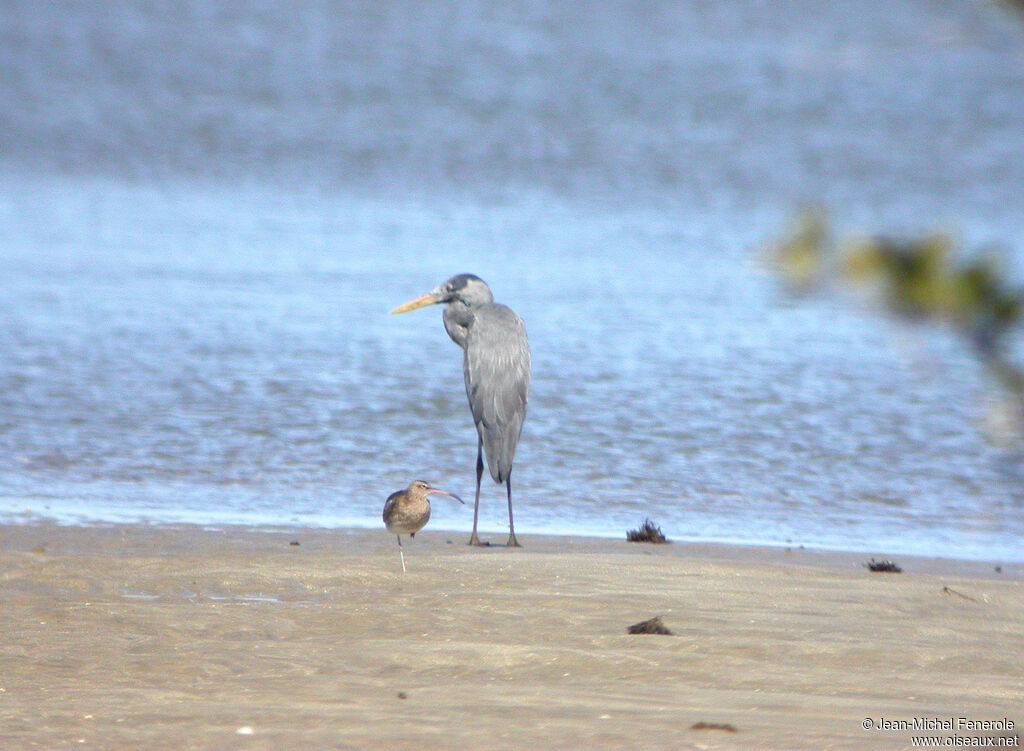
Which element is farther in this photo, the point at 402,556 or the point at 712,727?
the point at 402,556

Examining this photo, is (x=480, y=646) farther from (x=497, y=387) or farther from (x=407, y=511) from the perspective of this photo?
(x=497, y=387)

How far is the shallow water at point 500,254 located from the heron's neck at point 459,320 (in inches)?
44.4

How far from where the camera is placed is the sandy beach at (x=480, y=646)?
510cm

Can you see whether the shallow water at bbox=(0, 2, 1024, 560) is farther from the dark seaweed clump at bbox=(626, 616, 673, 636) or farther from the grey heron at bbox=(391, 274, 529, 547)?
the dark seaweed clump at bbox=(626, 616, 673, 636)

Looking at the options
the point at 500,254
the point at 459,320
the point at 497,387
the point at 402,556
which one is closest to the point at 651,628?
the point at 402,556

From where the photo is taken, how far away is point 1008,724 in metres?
5.26

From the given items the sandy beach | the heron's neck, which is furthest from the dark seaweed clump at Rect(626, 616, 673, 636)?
the heron's neck

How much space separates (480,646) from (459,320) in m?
3.45

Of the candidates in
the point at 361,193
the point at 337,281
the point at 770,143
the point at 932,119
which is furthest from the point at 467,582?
the point at 932,119

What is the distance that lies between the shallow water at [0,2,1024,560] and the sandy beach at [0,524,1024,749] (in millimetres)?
1227

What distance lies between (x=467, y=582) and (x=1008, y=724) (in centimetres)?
270

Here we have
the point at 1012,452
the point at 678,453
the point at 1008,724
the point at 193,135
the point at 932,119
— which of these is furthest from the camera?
the point at 932,119

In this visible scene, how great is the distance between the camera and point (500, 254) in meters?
20.5

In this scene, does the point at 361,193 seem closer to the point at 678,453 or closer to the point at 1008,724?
the point at 678,453
